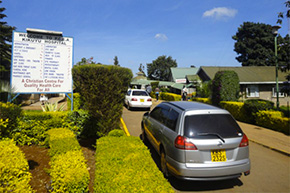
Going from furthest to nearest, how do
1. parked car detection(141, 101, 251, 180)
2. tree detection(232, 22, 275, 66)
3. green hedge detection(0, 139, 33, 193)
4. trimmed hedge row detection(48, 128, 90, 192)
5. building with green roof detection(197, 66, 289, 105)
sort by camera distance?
1. tree detection(232, 22, 275, 66)
2. building with green roof detection(197, 66, 289, 105)
3. parked car detection(141, 101, 251, 180)
4. trimmed hedge row detection(48, 128, 90, 192)
5. green hedge detection(0, 139, 33, 193)

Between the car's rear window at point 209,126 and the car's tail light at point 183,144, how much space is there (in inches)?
4.7

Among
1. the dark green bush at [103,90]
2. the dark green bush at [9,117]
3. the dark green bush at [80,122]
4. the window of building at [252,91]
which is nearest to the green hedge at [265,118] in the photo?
the dark green bush at [103,90]

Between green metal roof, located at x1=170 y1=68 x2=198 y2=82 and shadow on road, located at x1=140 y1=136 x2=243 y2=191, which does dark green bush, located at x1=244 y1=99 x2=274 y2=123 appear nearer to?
shadow on road, located at x1=140 y1=136 x2=243 y2=191

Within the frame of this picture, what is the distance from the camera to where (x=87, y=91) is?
4852 mm

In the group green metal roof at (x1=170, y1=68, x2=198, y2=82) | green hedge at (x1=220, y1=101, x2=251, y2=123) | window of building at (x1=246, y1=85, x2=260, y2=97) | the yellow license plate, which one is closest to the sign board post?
the yellow license plate

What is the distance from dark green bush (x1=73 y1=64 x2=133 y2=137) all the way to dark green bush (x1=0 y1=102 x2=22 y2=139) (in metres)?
2.21

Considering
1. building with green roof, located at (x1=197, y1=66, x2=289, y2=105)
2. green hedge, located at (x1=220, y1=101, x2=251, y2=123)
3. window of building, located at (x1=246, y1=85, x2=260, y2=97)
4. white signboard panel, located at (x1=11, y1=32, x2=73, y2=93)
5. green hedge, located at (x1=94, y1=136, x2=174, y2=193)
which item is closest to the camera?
green hedge, located at (x1=94, y1=136, x2=174, y2=193)

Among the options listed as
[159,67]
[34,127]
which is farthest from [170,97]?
[159,67]

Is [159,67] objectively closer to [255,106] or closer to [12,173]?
[255,106]

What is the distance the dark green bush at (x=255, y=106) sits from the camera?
9164mm

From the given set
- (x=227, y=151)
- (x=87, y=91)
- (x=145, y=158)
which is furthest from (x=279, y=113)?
(x=87, y=91)

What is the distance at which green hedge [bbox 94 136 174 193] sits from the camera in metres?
2.17

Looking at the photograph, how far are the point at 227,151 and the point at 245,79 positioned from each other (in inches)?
853

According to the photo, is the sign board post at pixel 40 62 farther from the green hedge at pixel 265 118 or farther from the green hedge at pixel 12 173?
the green hedge at pixel 265 118
